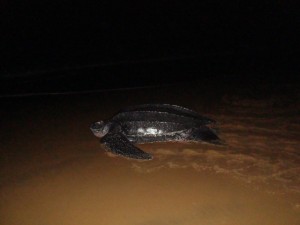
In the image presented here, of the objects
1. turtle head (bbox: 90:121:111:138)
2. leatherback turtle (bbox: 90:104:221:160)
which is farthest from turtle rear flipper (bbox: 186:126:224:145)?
turtle head (bbox: 90:121:111:138)

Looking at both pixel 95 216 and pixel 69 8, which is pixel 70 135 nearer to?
pixel 95 216

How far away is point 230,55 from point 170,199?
26.0 ft

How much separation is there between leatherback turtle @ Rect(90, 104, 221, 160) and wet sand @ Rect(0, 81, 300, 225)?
0.40ft

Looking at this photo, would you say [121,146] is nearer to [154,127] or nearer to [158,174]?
[154,127]

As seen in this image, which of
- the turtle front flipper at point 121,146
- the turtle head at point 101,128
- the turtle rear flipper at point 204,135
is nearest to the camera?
the turtle front flipper at point 121,146

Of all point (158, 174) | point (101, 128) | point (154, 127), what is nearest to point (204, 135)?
point (154, 127)

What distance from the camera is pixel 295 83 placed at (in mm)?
5621

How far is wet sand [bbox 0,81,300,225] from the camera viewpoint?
2.18m

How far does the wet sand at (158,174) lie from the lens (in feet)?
7.14

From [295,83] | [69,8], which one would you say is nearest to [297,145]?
[295,83]

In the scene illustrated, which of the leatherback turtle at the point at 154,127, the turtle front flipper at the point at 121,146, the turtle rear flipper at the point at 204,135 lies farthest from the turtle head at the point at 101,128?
the turtle rear flipper at the point at 204,135

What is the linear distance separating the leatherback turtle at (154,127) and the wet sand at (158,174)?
0.40 ft

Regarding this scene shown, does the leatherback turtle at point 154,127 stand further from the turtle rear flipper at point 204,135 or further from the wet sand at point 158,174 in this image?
the wet sand at point 158,174

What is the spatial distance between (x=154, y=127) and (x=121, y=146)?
472 millimetres
